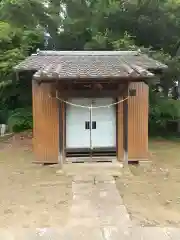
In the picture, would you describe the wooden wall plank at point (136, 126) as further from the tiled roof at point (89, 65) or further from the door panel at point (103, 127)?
the tiled roof at point (89, 65)

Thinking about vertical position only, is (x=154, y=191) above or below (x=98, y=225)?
above

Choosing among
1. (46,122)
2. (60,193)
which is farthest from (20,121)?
(60,193)

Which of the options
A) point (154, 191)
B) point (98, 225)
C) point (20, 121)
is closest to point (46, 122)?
point (154, 191)

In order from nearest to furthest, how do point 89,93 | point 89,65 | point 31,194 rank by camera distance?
point 31,194 < point 89,93 < point 89,65

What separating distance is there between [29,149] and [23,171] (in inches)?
165

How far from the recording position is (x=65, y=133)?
1215 centimetres

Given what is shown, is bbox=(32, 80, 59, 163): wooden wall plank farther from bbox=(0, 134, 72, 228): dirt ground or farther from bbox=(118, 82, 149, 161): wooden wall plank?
bbox=(118, 82, 149, 161): wooden wall plank

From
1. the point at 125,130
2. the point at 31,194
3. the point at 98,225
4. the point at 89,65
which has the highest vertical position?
the point at 89,65

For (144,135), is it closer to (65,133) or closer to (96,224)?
(65,133)

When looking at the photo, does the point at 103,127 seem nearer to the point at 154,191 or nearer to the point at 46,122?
the point at 46,122

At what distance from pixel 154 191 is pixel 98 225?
2.69 metres

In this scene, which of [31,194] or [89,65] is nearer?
[31,194]

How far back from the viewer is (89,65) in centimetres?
1195

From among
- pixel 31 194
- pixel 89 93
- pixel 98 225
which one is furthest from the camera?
pixel 89 93
